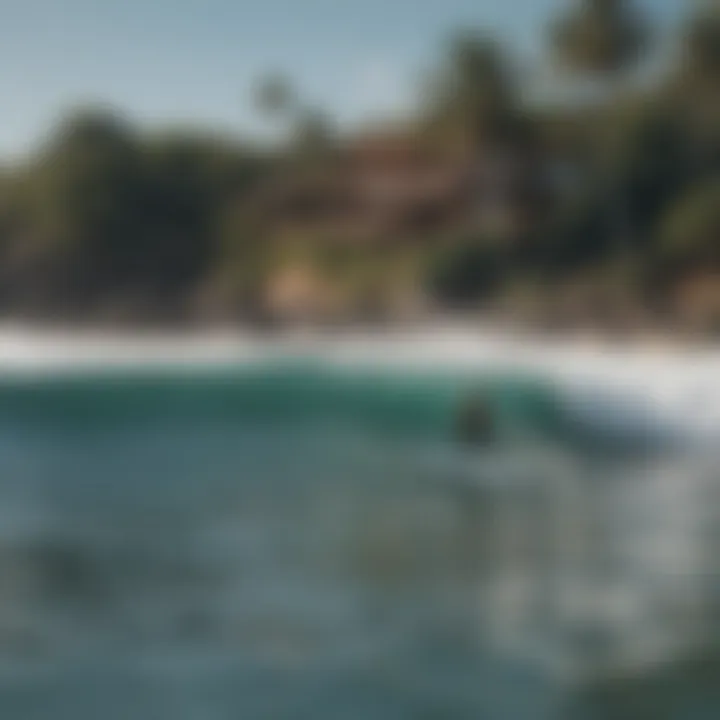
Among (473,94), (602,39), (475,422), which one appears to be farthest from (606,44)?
(475,422)

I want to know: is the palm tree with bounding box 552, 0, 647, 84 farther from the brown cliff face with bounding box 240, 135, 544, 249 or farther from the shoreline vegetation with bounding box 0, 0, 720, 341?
the brown cliff face with bounding box 240, 135, 544, 249

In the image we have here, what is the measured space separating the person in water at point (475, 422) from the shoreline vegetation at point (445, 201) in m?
0.17

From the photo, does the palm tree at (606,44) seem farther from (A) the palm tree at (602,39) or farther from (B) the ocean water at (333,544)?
(B) the ocean water at (333,544)

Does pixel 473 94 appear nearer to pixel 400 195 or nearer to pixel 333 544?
pixel 400 195

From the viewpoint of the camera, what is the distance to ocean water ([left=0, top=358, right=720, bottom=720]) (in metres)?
1.94

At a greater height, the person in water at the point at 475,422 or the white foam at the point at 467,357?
the white foam at the point at 467,357

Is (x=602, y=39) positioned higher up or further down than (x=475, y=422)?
higher up

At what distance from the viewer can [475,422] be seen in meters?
2.19

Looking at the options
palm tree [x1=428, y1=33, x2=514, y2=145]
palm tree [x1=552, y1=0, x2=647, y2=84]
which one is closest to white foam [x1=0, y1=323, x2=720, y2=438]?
palm tree [x1=428, y1=33, x2=514, y2=145]

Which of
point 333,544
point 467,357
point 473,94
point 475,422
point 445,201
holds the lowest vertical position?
point 333,544

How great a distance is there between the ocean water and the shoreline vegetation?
152mm

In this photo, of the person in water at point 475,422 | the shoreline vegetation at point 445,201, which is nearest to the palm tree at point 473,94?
the shoreline vegetation at point 445,201

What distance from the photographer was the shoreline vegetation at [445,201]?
83.3 inches

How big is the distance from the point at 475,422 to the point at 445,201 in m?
0.44
